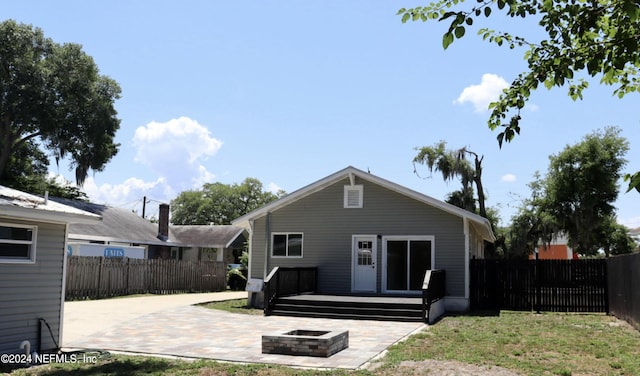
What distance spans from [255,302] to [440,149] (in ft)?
60.6

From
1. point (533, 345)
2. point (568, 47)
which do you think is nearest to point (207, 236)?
point (533, 345)

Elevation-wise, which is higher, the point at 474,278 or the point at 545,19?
the point at 545,19

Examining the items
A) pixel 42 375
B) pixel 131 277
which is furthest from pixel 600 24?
pixel 131 277

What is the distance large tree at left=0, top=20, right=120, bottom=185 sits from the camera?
3238 cm

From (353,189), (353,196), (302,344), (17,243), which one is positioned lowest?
(302,344)

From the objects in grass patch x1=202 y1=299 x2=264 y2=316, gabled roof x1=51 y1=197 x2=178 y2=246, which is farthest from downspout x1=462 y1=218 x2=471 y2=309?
gabled roof x1=51 y1=197 x2=178 y2=246

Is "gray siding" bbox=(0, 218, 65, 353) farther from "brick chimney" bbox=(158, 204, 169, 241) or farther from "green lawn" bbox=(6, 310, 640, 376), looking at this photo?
"brick chimney" bbox=(158, 204, 169, 241)

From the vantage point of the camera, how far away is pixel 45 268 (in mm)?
9945

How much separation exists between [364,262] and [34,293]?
11611mm

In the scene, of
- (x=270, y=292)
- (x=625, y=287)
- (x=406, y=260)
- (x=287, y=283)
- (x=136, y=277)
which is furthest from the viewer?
(x=136, y=277)

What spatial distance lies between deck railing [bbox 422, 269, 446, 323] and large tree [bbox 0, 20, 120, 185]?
25.6m

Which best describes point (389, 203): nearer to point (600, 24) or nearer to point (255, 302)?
point (255, 302)

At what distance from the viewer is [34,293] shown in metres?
9.77

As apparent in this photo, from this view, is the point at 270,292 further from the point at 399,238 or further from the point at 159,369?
the point at 159,369
